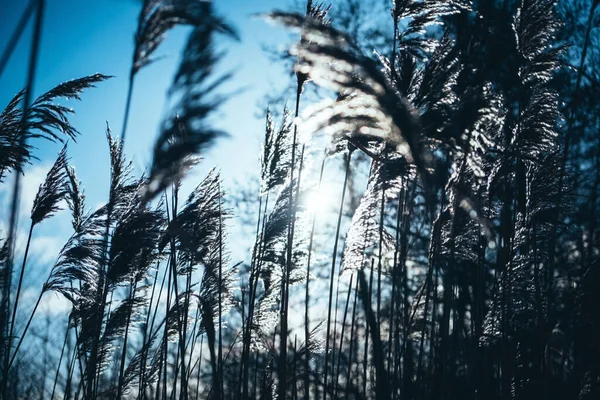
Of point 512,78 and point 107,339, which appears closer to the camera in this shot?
point 512,78

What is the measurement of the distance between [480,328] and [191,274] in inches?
107

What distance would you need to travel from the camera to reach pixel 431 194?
2.68 m

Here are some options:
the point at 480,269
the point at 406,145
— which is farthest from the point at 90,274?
the point at 480,269

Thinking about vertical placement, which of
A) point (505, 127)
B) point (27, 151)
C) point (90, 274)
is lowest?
point (90, 274)

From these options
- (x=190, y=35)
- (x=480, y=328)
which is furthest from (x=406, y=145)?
(x=480, y=328)

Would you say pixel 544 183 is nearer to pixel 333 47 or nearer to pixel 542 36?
pixel 542 36

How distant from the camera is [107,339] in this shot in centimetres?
477

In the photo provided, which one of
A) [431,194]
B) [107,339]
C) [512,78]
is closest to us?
[431,194]

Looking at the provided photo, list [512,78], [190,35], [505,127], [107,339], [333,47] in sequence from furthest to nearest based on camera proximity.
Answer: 1. [107,339]
2. [505,127]
3. [512,78]
4. [190,35]
5. [333,47]

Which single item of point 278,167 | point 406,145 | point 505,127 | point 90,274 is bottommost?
point 90,274

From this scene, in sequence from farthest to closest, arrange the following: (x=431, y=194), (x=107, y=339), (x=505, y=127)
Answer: (x=107, y=339)
(x=505, y=127)
(x=431, y=194)

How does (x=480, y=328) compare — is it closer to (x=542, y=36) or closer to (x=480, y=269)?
(x=480, y=269)

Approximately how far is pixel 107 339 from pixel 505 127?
4.46m

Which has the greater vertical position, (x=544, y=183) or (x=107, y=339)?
(x=544, y=183)
